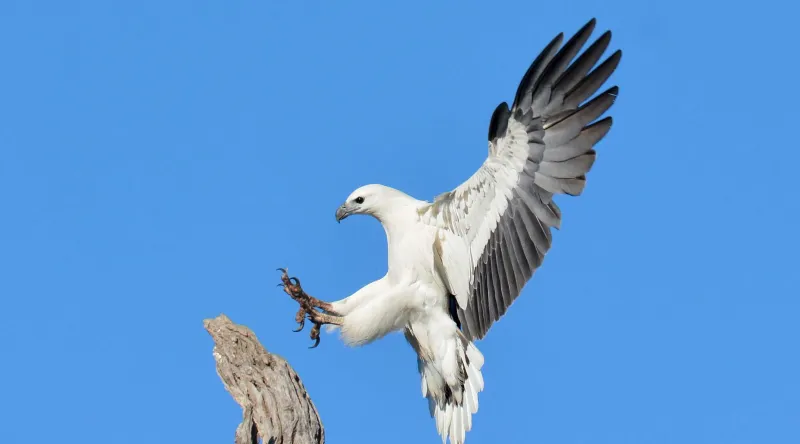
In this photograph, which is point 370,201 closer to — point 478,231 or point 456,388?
point 478,231

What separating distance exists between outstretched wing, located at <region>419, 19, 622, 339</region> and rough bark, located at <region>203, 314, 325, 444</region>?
6.96ft

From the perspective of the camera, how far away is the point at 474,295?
9.55 m

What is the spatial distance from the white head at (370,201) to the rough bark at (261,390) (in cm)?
198

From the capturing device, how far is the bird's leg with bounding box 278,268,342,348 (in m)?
9.35

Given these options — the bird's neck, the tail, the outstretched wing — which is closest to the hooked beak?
the bird's neck

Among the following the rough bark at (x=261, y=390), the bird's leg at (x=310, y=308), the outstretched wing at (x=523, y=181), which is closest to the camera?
the rough bark at (x=261, y=390)

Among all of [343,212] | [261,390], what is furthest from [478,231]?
[261,390]

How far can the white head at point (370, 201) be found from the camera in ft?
31.8

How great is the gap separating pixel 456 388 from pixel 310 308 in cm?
169

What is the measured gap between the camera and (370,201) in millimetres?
9734

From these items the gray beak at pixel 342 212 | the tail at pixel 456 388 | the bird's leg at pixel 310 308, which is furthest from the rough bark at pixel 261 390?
the tail at pixel 456 388

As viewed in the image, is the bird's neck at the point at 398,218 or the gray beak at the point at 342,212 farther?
the gray beak at the point at 342,212

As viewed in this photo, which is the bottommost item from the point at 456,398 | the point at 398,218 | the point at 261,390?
the point at 261,390

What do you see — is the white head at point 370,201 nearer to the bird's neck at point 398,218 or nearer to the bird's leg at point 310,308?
the bird's neck at point 398,218
